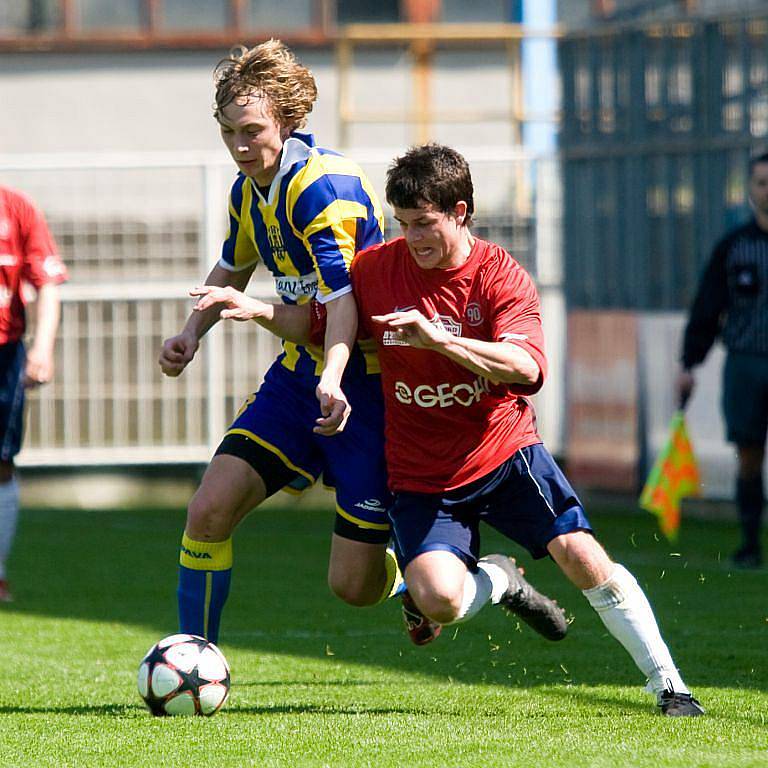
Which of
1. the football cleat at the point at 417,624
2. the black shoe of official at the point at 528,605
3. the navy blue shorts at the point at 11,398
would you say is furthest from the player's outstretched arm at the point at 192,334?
the navy blue shorts at the point at 11,398

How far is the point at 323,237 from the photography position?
570 cm

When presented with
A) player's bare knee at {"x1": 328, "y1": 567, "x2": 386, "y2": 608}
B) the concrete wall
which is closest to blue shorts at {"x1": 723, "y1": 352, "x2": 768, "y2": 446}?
player's bare knee at {"x1": 328, "y1": 567, "x2": 386, "y2": 608}

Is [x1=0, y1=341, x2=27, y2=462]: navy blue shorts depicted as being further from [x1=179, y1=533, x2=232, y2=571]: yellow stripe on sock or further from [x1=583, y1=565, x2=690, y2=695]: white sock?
[x1=583, y1=565, x2=690, y2=695]: white sock

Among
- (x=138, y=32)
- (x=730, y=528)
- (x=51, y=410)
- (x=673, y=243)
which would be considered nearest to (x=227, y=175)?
(x=51, y=410)

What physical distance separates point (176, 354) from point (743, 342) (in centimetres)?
454

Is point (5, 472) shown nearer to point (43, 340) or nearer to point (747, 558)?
point (43, 340)

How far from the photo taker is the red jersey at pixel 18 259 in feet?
27.2

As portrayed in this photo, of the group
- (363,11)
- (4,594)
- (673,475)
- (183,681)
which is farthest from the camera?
(363,11)

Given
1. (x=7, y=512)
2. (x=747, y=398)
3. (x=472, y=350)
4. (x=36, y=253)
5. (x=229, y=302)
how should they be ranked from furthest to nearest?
(x=747, y=398)
(x=7, y=512)
(x=36, y=253)
(x=229, y=302)
(x=472, y=350)

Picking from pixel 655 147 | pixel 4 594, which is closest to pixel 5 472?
pixel 4 594

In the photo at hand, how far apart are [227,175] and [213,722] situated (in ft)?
28.5

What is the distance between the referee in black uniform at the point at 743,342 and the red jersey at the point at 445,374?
3.97m

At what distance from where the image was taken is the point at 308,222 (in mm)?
5730

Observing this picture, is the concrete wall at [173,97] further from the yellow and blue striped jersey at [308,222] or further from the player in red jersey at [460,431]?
the player in red jersey at [460,431]
